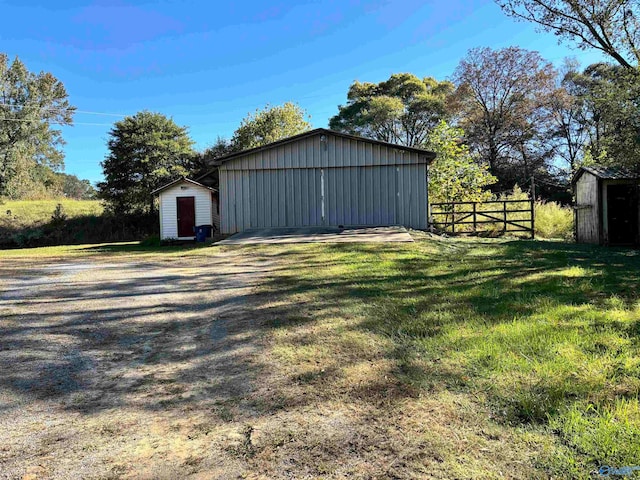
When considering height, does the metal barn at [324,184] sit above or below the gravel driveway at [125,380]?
above

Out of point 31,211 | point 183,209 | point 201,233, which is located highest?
point 31,211

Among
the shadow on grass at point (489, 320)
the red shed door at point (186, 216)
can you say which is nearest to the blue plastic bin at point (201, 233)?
the red shed door at point (186, 216)

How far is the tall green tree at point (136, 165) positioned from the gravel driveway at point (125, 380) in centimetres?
1953

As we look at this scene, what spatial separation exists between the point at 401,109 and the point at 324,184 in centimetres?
2109

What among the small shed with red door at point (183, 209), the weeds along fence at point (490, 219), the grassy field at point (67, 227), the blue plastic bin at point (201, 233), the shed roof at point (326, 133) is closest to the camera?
the shed roof at point (326, 133)

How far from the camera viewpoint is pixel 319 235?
1195cm

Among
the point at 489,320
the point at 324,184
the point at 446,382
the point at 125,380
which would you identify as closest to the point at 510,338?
the point at 489,320

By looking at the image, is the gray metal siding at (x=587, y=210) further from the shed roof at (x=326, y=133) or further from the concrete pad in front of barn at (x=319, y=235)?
the concrete pad in front of barn at (x=319, y=235)

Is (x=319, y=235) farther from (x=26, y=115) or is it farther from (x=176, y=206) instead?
(x=26, y=115)

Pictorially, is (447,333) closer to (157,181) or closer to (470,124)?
(157,181)

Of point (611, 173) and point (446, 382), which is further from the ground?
point (611, 173)

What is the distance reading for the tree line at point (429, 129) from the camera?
23.1 meters

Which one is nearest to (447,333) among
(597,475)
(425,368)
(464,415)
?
(425,368)

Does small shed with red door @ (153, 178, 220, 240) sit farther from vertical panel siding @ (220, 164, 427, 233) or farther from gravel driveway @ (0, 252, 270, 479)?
gravel driveway @ (0, 252, 270, 479)
